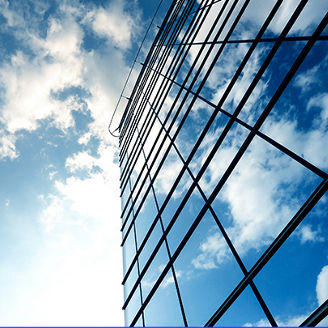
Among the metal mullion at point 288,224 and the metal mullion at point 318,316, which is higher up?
→ the metal mullion at point 288,224

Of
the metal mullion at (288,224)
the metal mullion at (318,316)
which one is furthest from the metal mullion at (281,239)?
the metal mullion at (318,316)

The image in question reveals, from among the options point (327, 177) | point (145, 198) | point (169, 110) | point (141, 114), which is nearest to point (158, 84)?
point (141, 114)

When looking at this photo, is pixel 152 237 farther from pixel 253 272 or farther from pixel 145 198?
pixel 253 272

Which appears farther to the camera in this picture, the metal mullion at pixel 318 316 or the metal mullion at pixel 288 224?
the metal mullion at pixel 288 224

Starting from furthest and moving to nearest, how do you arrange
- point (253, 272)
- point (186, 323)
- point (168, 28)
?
point (168, 28) → point (186, 323) → point (253, 272)

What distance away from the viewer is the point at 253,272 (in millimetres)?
4270

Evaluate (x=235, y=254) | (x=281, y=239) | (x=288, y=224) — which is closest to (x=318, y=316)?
(x=281, y=239)

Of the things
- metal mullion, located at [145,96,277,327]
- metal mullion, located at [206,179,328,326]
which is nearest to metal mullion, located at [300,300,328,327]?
metal mullion, located at [145,96,277,327]

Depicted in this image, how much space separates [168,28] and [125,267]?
16280mm

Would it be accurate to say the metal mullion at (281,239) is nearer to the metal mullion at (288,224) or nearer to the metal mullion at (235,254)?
the metal mullion at (288,224)

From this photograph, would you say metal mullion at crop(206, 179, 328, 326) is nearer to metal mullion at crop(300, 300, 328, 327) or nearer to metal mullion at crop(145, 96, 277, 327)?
metal mullion at crop(145, 96, 277, 327)

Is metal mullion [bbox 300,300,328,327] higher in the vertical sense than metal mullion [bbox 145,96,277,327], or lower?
lower

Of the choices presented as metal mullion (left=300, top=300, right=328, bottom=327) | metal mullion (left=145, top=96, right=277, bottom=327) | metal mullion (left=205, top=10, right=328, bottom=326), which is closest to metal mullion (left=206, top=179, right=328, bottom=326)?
metal mullion (left=205, top=10, right=328, bottom=326)

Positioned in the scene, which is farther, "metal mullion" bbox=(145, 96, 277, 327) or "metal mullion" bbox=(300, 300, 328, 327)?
"metal mullion" bbox=(145, 96, 277, 327)
